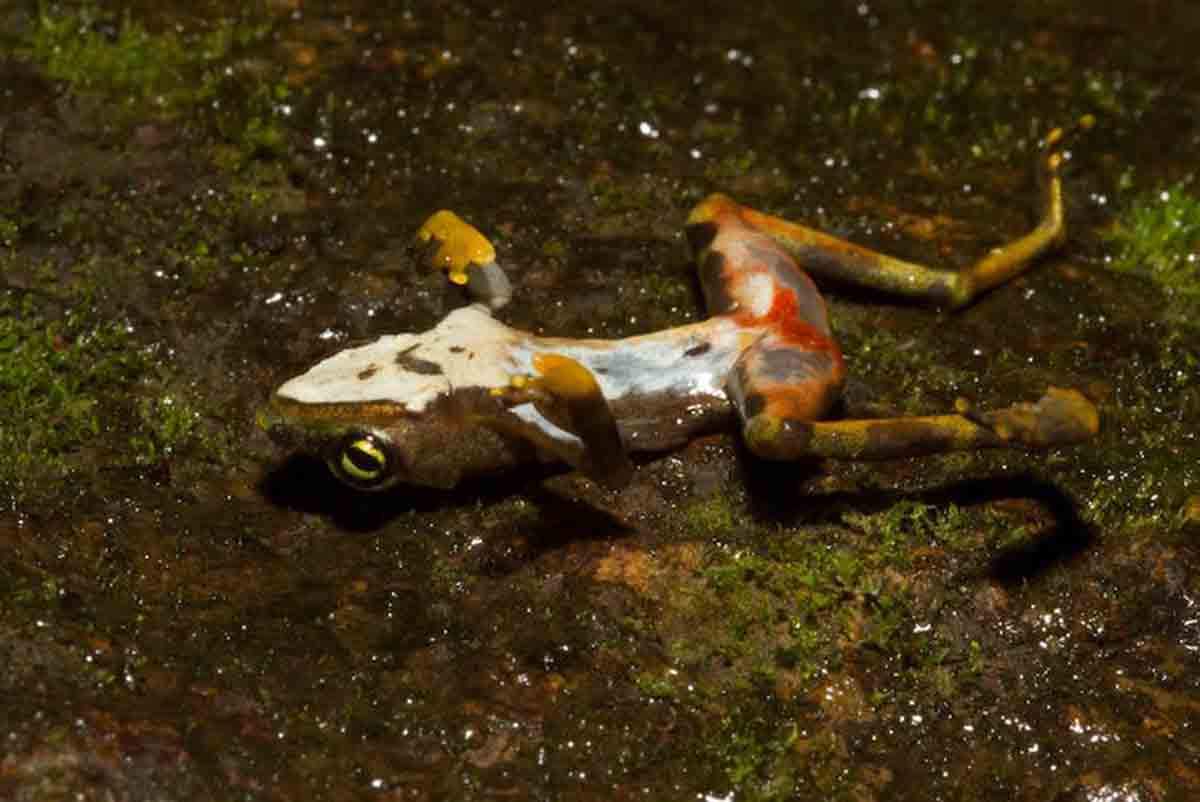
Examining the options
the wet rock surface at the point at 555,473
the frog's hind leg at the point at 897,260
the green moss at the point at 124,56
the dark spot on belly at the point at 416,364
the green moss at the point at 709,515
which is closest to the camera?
the wet rock surface at the point at 555,473

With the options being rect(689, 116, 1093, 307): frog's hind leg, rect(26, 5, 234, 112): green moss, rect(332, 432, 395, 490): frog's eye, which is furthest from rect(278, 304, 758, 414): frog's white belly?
rect(26, 5, 234, 112): green moss

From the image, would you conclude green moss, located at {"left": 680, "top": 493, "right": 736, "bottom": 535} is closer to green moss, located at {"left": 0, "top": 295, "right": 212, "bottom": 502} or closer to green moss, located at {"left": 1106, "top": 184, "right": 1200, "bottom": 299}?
green moss, located at {"left": 0, "top": 295, "right": 212, "bottom": 502}

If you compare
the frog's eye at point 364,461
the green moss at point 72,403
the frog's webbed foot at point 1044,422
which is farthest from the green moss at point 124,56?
the frog's webbed foot at point 1044,422

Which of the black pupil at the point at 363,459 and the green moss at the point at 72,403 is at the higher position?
the black pupil at the point at 363,459

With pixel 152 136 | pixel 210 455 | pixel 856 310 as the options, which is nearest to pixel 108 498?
pixel 210 455

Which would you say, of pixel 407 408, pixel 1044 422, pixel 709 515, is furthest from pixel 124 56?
pixel 1044 422

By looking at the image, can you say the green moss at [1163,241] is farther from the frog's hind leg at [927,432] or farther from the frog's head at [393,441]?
the frog's head at [393,441]
